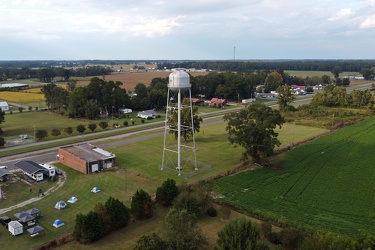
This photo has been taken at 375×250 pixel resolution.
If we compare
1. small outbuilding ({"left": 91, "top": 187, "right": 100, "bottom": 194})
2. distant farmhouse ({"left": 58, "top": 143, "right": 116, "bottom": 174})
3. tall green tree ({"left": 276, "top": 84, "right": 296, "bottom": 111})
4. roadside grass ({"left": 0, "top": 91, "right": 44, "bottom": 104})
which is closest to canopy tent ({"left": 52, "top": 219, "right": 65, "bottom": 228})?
small outbuilding ({"left": 91, "top": 187, "right": 100, "bottom": 194})

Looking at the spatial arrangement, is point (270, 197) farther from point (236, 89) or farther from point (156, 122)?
point (236, 89)

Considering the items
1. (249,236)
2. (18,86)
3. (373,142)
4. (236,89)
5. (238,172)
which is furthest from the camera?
(18,86)

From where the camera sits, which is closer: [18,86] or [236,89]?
[236,89]

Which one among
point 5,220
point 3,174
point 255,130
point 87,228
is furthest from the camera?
point 255,130

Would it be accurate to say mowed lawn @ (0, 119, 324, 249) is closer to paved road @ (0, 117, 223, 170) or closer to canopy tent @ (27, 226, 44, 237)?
canopy tent @ (27, 226, 44, 237)

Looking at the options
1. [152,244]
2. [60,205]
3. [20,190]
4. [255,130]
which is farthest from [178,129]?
[152,244]

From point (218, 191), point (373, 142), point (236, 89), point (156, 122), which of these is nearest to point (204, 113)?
point (156, 122)

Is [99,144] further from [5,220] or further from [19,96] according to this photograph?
[19,96]
